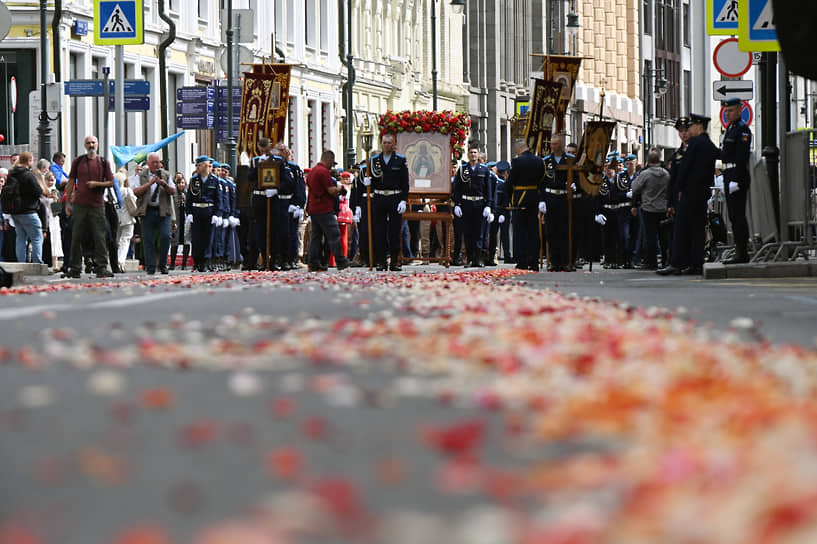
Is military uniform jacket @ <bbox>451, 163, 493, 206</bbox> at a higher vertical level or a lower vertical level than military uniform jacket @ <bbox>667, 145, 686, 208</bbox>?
higher

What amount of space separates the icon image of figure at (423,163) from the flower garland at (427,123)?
1.04ft

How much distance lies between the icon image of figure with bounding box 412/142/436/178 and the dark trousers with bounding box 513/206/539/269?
5413 millimetres

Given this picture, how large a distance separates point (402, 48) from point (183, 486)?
6769 cm

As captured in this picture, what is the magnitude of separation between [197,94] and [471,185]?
676cm

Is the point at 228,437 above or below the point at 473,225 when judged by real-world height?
below

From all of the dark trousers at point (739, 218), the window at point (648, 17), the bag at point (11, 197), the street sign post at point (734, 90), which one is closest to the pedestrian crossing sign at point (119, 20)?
the bag at point (11, 197)

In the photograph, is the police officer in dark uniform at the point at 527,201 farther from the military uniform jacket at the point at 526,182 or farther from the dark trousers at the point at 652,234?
the dark trousers at the point at 652,234

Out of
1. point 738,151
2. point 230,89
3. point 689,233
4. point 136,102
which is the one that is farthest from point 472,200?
point 738,151

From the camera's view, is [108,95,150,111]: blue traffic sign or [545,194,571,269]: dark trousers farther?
[108,95,150,111]: blue traffic sign

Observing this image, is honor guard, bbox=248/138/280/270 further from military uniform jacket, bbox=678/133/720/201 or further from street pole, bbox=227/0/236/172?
military uniform jacket, bbox=678/133/720/201

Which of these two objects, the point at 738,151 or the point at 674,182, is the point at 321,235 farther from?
the point at 738,151

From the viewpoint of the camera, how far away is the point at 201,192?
32.9 m

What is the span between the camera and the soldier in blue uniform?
3478 centimetres

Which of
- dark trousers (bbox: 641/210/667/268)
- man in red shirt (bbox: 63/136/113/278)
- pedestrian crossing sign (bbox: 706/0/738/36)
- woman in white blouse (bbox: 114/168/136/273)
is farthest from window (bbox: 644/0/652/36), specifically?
man in red shirt (bbox: 63/136/113/278)
